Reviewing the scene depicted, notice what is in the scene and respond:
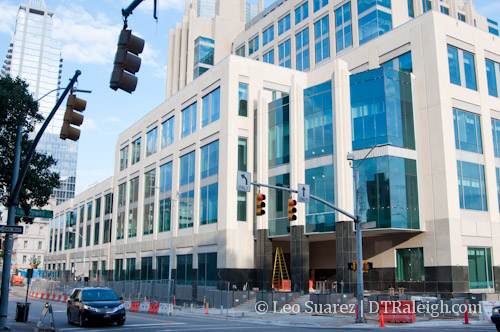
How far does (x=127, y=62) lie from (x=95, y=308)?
14748 millimetres

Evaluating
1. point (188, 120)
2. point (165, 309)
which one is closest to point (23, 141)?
point (165, 309)

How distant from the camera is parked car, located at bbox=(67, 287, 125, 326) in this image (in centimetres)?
2039

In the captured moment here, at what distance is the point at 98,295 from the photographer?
21922 mm

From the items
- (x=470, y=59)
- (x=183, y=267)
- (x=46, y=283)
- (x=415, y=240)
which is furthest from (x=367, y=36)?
(x=46, y=283)

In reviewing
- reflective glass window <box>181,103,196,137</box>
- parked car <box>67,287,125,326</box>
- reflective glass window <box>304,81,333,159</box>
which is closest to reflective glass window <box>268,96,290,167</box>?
reflective glass window <box>304,81,333,159</box>

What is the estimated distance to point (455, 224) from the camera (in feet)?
110

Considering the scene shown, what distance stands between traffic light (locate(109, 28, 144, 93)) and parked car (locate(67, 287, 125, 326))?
14432 mm

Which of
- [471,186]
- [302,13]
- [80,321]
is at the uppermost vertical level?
[302,13]

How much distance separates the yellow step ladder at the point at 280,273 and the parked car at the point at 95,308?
2128 cm

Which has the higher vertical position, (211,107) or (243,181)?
(211,107)

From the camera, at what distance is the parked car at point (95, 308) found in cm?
2039

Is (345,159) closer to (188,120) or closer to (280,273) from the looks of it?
(280,273)

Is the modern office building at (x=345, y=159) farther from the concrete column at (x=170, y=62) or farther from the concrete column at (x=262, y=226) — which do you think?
the concrete column at (x=170, y=62)

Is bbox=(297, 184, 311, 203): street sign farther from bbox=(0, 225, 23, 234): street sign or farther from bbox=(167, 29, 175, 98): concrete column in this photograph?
bbox=(167, 29, 175, 98): concrete column
